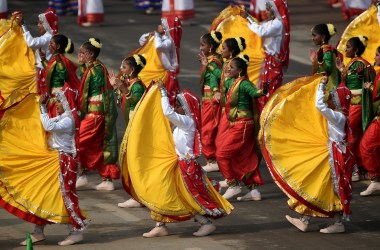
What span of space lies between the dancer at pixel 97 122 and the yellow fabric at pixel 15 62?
9.28 feet

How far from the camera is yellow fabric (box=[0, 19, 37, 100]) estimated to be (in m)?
18.8

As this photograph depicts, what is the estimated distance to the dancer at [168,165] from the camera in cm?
1361

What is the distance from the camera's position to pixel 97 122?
1592 cm

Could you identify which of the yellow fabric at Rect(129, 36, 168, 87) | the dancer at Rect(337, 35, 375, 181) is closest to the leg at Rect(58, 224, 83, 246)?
the dancer at Rect(337, 35, 375, 181)

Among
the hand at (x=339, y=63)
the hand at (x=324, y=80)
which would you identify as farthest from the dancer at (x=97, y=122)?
the hand at (x=324, y=80)

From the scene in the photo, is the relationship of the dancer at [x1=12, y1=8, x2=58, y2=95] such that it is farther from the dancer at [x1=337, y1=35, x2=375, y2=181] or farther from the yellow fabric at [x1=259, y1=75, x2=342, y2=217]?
the yellow fabric at [x1=259, y1=75, x2=342, y2=217]

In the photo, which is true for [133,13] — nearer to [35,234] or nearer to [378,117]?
[378,117]

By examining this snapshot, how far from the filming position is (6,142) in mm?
13570

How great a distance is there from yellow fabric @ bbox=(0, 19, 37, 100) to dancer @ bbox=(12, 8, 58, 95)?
0.20m

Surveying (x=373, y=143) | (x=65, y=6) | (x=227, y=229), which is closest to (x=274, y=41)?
(x=373, y=143)

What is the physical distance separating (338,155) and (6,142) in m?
3.33

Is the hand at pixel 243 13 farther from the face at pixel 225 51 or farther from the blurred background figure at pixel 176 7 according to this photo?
the blurred background figure at pixel 176 7

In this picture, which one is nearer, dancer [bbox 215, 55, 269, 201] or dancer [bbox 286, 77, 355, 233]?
dancer [bbox 286, 77, 355, 233]

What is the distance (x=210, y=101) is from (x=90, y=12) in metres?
9.04
